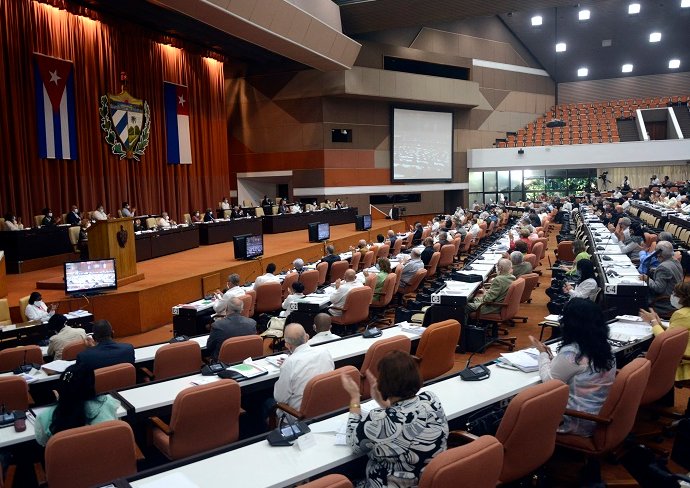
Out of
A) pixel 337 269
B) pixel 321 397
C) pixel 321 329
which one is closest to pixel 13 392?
pixel 321 397

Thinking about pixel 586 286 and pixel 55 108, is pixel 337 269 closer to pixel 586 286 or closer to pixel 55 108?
pixel 586 286

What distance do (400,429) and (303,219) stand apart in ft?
56.7

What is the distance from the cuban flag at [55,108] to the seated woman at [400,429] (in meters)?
14.2

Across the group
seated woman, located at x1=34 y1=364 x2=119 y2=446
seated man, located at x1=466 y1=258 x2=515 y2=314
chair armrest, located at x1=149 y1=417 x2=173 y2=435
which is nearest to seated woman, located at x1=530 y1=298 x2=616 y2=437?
chair armrest, located at x1=149 y1=417 x2=173 y2=435

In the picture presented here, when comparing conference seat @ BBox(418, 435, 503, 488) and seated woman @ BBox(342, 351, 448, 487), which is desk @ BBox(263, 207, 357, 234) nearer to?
seated woman @ BBox(342, 351, 448, 487)

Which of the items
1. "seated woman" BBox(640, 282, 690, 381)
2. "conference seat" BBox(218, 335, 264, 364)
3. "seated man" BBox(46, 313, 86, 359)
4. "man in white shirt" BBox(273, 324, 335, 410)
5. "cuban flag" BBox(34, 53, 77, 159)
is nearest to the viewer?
"man in white shirt" BBox(273, 324, 335, 410)

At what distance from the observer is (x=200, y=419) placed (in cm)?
335

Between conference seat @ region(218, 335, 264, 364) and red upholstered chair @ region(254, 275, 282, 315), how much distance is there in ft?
10.6

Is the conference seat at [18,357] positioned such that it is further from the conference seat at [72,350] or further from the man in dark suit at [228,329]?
the man in dark suit at [228,329]

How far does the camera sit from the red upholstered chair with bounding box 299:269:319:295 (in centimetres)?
891

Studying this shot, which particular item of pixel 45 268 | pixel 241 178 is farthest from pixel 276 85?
pixel 45 268

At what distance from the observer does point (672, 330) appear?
377cm

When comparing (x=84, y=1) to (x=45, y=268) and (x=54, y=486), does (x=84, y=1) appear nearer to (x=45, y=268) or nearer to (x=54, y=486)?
(x=45, y=268)

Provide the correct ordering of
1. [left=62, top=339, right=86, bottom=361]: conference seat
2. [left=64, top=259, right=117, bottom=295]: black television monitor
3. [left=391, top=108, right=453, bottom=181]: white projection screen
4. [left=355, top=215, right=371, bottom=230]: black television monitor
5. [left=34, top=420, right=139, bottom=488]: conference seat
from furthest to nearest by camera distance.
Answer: [left=391, top=108, right=453, bottom=181]: white projection screen < [left=355, top=215, right=371, bottom=230]: black television monitor < [left=64, top=259, right=117, bottom=295]: black television monitor < [left=62, top=339, right=86, bottom=361]: conference seat < [left=34, top=420, right=139, bottom=488]: conference seat
